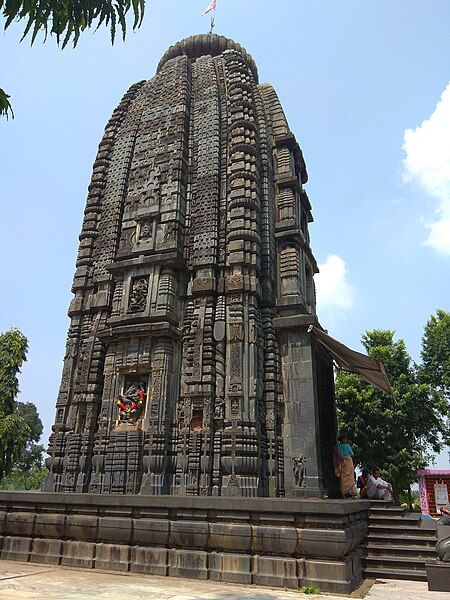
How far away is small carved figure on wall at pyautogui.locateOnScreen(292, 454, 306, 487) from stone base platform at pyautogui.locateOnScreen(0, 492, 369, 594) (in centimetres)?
353

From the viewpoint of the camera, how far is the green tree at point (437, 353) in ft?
88.8

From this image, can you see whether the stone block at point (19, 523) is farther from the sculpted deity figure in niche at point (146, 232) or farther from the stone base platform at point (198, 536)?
the sculpted deity figure in niche at point (146, 232)

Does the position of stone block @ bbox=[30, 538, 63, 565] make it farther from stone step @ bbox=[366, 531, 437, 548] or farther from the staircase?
stone step @ bbox=[366, 531, 437, 548]

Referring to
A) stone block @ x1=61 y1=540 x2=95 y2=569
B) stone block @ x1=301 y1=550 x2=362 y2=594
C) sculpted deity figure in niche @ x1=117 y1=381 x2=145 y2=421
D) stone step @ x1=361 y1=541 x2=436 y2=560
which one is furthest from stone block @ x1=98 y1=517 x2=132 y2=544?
sculpted deity figure in niche @ x1=117 y1=381 x2=145 y2=421

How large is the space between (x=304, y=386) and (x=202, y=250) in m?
5.51

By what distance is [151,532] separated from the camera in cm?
742

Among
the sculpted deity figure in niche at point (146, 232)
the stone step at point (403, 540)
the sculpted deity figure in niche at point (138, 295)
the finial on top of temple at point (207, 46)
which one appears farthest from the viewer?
the finial on top of temple at point (207, 46)

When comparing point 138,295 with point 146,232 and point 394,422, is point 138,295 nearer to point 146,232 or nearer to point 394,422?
point 146,232

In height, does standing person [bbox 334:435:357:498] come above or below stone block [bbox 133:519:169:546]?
above

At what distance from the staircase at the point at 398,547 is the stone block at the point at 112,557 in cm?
407

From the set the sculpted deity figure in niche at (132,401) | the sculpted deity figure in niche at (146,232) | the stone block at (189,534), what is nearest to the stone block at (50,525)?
the stone block at (189,534)

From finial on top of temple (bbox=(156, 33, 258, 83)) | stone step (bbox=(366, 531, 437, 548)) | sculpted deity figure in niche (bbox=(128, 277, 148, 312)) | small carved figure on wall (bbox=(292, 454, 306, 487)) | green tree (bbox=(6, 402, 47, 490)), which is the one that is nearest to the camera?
stone step (bbox=(366, 531, 437, 548))

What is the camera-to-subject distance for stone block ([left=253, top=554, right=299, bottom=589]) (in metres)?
6.39

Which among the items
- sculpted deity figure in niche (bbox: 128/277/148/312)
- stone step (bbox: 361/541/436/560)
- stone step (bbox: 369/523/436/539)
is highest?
sculpted deity figure in niche (bbox: 128/277/148/312)
